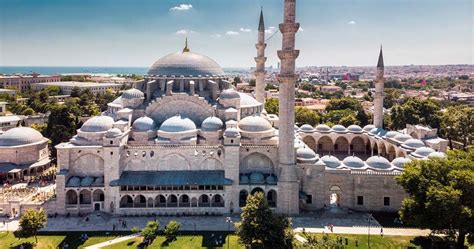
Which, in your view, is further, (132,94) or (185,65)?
(185,65)

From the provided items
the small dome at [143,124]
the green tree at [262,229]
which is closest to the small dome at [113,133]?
the small dome at [143,124]

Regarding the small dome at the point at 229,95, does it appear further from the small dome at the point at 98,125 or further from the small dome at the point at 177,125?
the small dome at the point at 98,125

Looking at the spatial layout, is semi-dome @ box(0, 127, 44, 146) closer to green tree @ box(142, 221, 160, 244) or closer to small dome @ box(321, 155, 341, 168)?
green tree @ box(142, 221, 160, 244)

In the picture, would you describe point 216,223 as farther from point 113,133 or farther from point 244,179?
point 113,133

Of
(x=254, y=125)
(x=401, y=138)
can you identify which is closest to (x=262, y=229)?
(x=254, y=125)

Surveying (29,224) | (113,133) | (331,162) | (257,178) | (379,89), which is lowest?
(29,224)

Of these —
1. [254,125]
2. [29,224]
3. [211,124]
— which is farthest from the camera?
[211,124]

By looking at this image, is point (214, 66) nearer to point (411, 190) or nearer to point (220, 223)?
point (220, 223)

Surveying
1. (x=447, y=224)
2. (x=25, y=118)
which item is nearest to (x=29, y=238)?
(x=447, y=224)
